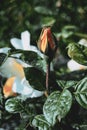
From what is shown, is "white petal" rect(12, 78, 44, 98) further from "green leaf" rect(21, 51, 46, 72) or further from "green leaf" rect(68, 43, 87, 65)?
"green leaf" rect(68, 43, 87, 65)

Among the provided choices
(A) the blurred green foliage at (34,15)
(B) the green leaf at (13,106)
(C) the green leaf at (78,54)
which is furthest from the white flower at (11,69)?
(A) the blurred green foliage at (34,15)

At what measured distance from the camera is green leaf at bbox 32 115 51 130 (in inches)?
44.5

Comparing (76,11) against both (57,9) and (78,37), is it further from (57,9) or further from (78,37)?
(78,37)

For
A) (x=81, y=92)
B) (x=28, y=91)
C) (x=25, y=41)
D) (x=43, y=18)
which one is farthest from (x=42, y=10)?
(x=81, y=92)

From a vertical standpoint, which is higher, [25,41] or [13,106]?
[25,41]

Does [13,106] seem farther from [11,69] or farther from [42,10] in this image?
[42,10]

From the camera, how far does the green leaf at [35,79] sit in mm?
1203

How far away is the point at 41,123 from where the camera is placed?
114cm

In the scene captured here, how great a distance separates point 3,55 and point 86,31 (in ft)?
3.53

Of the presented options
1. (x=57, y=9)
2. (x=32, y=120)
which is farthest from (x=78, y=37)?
(x=32, y=120)

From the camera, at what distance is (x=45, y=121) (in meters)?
1.15

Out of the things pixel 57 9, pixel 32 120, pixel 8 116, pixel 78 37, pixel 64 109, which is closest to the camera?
pixel 64 109

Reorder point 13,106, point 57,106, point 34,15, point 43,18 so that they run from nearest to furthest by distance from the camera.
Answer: point 57,106
point 13,106
point 43,18
point 34,15

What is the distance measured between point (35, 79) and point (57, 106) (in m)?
0.15
